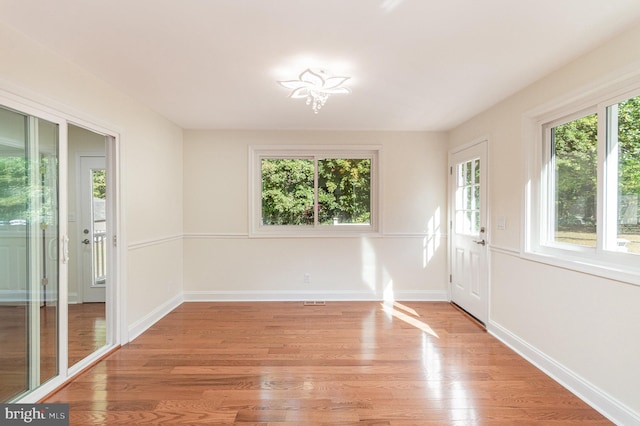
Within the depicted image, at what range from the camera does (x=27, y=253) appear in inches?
78.7

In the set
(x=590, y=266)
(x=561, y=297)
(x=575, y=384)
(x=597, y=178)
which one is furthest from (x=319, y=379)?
(x=597, y=178)

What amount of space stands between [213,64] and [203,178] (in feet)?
6.99

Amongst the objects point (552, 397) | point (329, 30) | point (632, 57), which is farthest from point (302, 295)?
point (632, 57)

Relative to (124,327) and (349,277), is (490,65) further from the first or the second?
(124,327)

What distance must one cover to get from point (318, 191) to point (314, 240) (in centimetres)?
67

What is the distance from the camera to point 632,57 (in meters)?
1.79

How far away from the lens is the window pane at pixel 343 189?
4277mm

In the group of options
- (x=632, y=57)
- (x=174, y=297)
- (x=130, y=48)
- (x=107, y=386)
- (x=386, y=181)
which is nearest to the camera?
(x=632, y=57)

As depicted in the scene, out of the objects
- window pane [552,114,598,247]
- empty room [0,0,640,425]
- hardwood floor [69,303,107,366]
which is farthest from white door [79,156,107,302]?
window pane [552,114,598,247]

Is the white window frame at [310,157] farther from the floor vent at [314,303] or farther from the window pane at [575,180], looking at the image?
the window pane at [575,180]

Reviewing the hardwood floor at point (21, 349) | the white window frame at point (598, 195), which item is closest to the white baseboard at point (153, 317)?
the hardwood floor at point (21, 349)

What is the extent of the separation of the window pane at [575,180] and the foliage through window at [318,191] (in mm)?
2115

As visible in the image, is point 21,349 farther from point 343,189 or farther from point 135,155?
point 343,189

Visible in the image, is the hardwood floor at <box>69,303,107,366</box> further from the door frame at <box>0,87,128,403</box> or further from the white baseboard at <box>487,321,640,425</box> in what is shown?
the white baseboard at <box>487,321,640,425</box>
